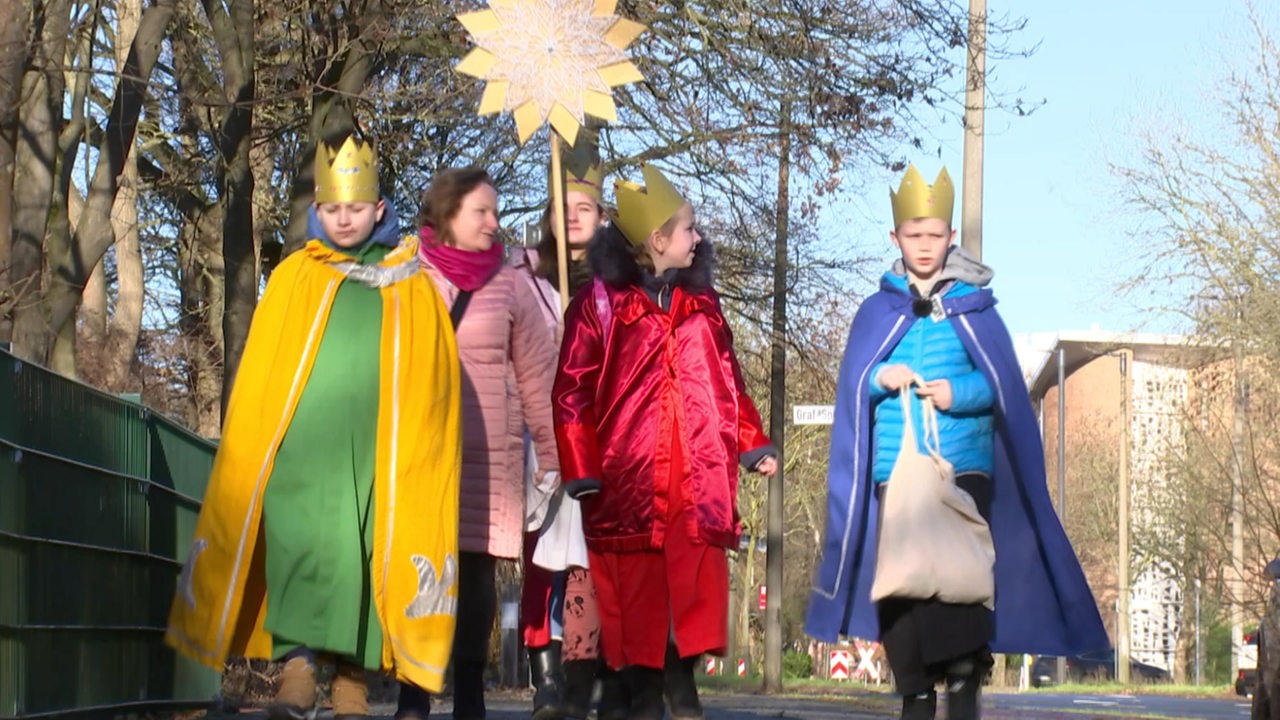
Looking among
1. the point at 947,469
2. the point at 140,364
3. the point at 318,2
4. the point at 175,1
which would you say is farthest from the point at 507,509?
the point at 140,364

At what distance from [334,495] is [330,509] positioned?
5 centimetres

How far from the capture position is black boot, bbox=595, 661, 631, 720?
7781 millimetres

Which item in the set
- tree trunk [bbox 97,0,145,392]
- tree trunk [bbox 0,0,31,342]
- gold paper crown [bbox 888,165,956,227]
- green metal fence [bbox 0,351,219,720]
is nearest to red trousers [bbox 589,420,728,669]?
gold paper crown [bbox 888,165,956,227]

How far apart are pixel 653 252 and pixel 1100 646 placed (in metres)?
2.29

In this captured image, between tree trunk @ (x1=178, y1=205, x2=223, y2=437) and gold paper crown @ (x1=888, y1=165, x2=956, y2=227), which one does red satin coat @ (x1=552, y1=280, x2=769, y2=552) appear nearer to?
gold paper crown @ (x1=888, y1=165, x2=956, y2=227)

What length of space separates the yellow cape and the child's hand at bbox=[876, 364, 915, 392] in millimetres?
1630

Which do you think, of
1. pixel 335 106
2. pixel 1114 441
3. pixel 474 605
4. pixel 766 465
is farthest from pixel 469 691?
pixel 1114 441

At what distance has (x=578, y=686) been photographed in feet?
27.3

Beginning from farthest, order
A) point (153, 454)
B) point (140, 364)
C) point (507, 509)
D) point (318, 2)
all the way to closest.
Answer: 1. point (140, 364)
2. point (318, 2)
3. point (153, 454)
4. point (507, 509)

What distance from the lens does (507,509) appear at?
8.07m

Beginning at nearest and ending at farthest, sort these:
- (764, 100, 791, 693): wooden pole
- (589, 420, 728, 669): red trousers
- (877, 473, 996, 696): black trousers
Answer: (589, 420, 728, 669): red trousers → (877, 473, 996, 696): black trousers → (764, 100, 791, 693): wooden pole

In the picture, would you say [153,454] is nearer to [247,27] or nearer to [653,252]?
[653,252]

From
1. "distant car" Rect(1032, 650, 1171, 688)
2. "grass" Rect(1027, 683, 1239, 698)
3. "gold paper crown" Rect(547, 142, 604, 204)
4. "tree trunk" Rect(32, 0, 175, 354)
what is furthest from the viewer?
"distant car" Rect(1032, 650, 1171, 688)

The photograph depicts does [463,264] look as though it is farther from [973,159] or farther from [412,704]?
[973,159]
